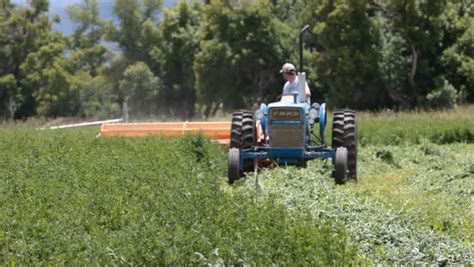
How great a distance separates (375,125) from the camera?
2355 cm

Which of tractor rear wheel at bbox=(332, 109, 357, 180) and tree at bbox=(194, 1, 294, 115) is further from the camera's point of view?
tree at bbox=(194, 1, 294, 115)

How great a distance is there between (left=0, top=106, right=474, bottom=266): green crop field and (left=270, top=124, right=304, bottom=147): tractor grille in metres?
0.60

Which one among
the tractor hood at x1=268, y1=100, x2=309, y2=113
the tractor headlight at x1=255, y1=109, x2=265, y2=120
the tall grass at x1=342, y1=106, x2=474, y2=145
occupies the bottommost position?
the tall grass at x1=342, y1=106, x2=474, y2=145

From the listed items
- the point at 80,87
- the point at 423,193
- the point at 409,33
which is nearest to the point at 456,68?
the point at 409,33

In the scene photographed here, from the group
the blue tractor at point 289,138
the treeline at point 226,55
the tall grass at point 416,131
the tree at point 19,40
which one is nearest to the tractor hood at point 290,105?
the blue tractor at point 289,138

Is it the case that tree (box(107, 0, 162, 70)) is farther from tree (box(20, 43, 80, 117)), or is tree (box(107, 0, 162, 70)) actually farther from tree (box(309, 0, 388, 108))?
tree (box(309, 0, 388, 108))

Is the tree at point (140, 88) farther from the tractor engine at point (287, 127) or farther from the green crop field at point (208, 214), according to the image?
the tractor engine at point (287, 127)

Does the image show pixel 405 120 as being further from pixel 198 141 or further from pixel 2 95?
pixel 2 95

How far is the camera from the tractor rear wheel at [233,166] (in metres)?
13.8

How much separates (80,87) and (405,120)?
33265 mm

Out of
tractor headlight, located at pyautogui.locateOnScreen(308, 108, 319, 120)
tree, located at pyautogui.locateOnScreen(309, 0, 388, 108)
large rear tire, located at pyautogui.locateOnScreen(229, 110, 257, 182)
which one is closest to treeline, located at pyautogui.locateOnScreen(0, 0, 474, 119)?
tree, located at pyautogui.locateOnScreen(309, 0, 388, 108)

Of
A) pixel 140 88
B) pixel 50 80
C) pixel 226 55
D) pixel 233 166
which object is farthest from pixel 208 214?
pixel 50 80

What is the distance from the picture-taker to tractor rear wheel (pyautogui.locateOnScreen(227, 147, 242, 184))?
13789mm

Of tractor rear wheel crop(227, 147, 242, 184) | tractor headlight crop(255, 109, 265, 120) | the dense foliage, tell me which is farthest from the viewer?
tractor headlight crop(255, 109, 265, 120)
